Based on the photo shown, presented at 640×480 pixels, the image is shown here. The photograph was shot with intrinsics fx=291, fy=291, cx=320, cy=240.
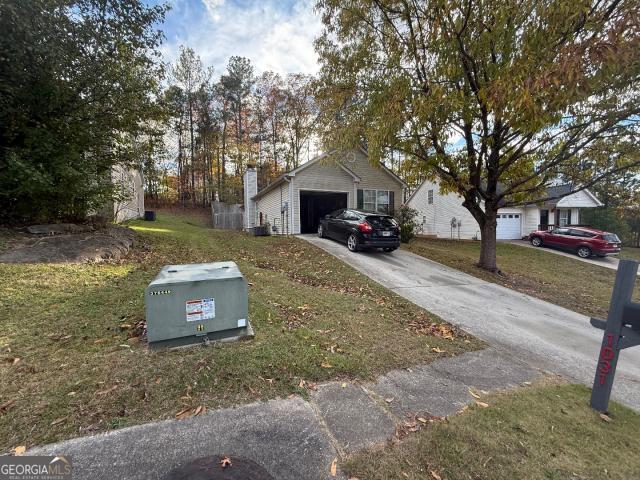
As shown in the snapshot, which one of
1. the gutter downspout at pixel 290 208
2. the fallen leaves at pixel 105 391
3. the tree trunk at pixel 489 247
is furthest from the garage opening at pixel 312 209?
the fallen leaves at pixel 105 391

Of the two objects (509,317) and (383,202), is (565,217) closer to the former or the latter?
(383,202)

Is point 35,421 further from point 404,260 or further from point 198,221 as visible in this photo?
point 198,221

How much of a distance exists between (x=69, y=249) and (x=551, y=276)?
15026 millimetres

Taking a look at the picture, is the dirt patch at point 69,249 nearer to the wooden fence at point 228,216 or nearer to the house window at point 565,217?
the wooden fence at point 228,216

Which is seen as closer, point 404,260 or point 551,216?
point 404,260

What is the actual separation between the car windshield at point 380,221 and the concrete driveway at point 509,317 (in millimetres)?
1061

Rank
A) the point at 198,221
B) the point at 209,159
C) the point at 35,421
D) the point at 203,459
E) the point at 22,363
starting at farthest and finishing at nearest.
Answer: the point at 209,159 → the point at 198,221 → the point at 22,363 → the point at 35,421 → the point at 203,459

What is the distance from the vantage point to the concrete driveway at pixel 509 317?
3.79m

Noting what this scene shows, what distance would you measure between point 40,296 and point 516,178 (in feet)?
41.6

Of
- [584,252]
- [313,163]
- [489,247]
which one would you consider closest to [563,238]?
[584,252]

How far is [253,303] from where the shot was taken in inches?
177

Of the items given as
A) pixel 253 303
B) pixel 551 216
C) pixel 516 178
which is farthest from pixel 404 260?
pixel 551 216

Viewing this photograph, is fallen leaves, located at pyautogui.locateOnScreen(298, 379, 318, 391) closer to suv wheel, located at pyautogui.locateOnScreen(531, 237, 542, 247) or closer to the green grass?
the green grass

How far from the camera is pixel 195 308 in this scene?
3043 mm
